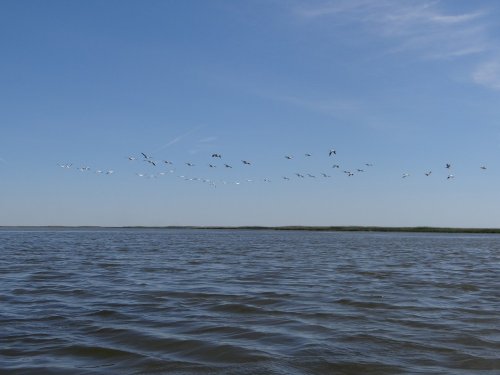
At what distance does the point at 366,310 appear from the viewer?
1338 centimetres

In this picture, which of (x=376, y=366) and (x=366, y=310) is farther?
(x=366, y=310)

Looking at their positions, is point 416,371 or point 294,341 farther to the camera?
point 294,341

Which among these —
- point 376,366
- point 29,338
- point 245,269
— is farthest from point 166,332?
point 245,269

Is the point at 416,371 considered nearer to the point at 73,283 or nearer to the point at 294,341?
the point at 294,341

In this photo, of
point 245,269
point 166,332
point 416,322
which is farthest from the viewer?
point 245,269

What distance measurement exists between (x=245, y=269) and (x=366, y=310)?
11.6 m

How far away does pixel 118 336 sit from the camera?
1019 cm

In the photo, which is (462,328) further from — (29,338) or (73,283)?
(73,283)

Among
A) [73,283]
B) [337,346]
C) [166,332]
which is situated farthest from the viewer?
[73,283]

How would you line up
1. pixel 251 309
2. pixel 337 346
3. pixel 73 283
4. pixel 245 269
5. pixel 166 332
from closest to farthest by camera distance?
pixel 337 346 → pixel 166 332 → pixel 251 309 → pixel 73 283 → pixel 245 269

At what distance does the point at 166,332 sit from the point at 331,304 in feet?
16.9

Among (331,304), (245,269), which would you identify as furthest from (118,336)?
(245,269)

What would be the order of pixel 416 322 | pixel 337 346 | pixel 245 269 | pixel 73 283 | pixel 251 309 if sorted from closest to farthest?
pixel 337 346
pixel 416 322
pixel 251 309
pixel 73 283
pixel 245 269

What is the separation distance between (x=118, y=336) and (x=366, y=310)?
6162 mm
